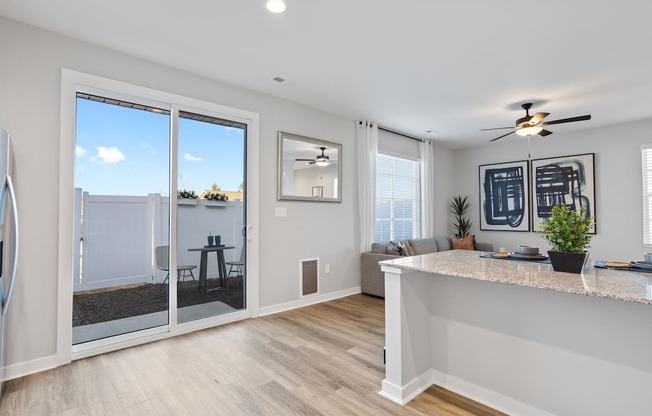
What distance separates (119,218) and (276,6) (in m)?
2.48

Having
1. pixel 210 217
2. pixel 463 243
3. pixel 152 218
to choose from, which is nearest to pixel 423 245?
pixel 463 243

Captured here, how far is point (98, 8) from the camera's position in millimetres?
2383

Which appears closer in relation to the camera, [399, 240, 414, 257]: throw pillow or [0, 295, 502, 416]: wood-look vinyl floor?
[0, 295, 502, 416]: wood-look vinyl floor

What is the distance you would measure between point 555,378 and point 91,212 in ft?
12.3

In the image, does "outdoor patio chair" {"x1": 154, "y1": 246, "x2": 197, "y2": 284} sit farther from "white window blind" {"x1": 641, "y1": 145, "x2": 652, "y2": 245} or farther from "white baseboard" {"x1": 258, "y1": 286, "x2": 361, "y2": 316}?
"white window blind" {"x1": 641, "y1": 145, "x2": 652, "y2": 245}

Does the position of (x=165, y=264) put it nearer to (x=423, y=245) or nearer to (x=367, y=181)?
(x=367, y=181)

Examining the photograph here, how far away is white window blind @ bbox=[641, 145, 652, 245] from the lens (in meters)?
5.02

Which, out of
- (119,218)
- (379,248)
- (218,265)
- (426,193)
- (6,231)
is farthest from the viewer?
(426,193)

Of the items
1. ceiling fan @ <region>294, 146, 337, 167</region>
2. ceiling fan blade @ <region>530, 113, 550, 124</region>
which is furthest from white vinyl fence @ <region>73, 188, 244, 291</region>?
ceiling fan blade @ <region>530, 113, 550, 124</region>

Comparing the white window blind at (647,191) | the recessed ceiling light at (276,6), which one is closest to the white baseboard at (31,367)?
the recessed ceiling light at (276,6)

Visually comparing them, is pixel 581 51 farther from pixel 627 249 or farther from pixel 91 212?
pixel 91 212

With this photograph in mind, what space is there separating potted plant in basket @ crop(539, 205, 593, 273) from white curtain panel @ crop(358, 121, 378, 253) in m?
3.21

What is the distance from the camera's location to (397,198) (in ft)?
19.6

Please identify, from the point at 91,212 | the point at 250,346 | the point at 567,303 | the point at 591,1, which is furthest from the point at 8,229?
the point at 591,1
